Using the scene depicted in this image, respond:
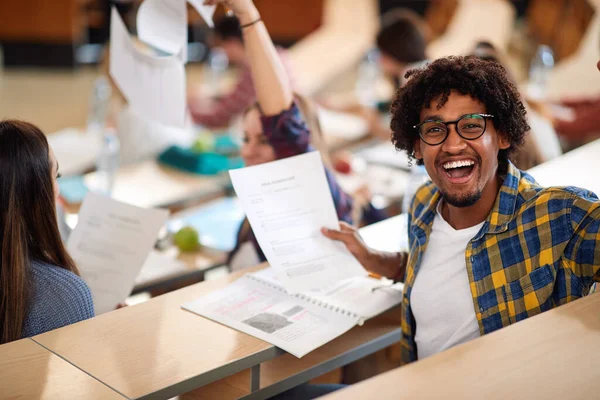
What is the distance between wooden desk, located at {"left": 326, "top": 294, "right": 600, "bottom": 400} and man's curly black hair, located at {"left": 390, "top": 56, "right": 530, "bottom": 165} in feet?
1.66

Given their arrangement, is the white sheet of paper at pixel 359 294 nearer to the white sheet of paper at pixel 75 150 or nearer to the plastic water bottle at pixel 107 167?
the plastic water bottle at pixel 107 167

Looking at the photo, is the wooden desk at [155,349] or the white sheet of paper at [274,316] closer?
the wooden desk at [155,349]

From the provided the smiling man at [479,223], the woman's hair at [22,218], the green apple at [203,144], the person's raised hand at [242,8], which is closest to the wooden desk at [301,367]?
the smiling man at [479,223]

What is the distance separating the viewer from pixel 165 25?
2.41 m

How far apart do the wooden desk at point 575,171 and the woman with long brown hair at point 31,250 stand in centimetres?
134

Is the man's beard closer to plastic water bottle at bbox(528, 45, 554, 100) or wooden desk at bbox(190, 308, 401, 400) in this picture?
wooden desk at bbox(190, 308, 401, 400)

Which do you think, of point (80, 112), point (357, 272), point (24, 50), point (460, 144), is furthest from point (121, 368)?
point (24, 50)

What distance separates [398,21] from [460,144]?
8.58ft

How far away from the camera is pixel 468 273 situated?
1854 mm

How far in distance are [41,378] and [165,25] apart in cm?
122

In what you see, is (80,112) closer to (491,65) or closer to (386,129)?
(386,129)

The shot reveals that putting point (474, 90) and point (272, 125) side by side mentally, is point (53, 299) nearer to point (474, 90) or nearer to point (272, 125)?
point (272, 125)

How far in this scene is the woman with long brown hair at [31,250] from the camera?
1.81 meters

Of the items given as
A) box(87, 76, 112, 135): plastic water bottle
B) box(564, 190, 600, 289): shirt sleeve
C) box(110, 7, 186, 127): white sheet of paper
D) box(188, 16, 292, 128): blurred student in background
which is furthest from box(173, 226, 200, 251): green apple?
box(188, 16, 292, 128): blurred student in background
